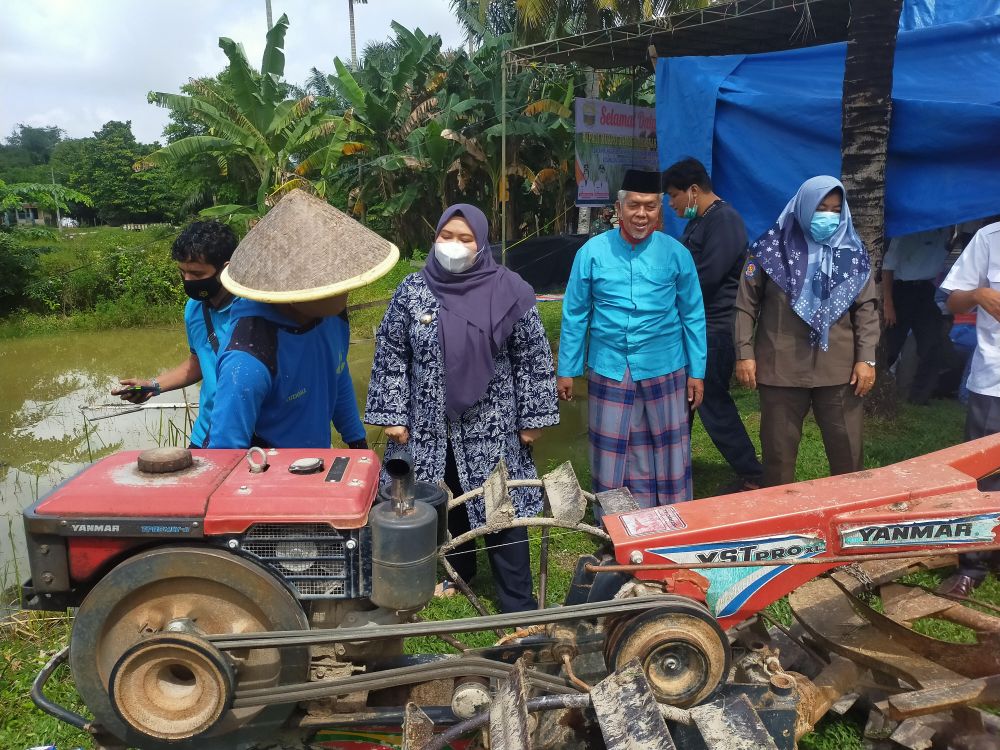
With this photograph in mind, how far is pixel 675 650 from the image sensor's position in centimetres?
181

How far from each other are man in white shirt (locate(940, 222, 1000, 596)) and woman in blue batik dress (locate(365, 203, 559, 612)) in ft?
5.92

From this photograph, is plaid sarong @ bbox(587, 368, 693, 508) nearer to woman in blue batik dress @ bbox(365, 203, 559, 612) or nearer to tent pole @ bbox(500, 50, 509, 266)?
woman in blue batik dress @ bbox(365, 203, 559, 612)

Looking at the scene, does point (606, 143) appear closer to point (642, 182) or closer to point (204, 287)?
point (642, 182)

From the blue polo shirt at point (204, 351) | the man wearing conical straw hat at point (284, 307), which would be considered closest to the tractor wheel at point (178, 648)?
the man wearing conical straw hat at point (284, 307)

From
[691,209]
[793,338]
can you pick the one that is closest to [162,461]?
[793,338]

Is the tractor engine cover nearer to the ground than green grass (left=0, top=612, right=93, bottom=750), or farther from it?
farther from it

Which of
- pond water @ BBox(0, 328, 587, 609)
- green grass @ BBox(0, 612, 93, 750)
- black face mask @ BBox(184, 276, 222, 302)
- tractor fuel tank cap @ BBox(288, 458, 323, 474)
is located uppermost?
black face mask @ BBox(184, 276, 222, 302)

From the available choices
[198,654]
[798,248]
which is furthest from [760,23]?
[198,654]

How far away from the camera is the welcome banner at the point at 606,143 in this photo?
721cm

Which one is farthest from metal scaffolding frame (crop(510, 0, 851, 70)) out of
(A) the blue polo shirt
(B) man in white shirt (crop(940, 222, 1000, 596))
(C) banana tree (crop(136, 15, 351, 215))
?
(C) banana tree (crop(136, 15, 351, 215))

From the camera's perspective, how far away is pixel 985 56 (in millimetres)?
4672

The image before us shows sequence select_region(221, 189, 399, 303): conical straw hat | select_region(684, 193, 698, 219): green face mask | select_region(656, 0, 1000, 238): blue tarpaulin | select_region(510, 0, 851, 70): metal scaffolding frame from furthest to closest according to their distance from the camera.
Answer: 1. select_region(510, 0, 851, 70): metal scaffolding frame
2. select_region(656, 0, 1000, 238): blue tarpaulin
3. select_region(684, 193, 698, 219): green face mask
4. select_region(221, 189, 399, 303): conical straw hat

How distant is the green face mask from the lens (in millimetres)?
4121

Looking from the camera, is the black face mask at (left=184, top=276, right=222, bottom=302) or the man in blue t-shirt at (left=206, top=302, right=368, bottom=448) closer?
the man in blue t-shirt at (left=206, top=302, right=368, bottom=448)
